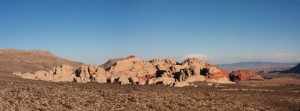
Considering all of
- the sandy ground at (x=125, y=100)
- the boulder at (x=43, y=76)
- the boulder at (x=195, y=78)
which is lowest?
the sandy ground at (x=125, y=100)

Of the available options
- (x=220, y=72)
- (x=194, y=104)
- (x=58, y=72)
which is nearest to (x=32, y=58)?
(x=58, y=72)

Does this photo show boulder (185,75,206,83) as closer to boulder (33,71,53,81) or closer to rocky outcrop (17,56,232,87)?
rocky outcrop (17,56,232,87)

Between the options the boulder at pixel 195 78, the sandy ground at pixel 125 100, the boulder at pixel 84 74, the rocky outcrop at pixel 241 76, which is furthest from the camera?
the rocky outcrop at pixel 241 76

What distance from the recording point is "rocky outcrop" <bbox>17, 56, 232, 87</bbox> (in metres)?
58.8

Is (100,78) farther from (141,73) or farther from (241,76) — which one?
(241,76)

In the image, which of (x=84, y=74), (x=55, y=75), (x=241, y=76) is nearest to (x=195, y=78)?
(x=241, y=76)

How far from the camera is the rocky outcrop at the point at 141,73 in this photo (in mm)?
58812

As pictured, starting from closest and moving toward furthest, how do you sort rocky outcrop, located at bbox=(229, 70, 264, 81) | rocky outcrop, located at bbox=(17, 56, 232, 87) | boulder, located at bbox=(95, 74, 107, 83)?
rocky outcrop, located at bbox=(17, 56, 232, 87) < boulder, located at bbox=(95, 74, 107, 83) < rocky outcrop, located at bbox=(229, 70, 264, 81)

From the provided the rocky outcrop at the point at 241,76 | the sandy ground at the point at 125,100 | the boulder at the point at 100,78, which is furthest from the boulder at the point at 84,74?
the rocky outcrop at the point at 241,76

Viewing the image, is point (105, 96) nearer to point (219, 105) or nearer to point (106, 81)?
point (219, 105)

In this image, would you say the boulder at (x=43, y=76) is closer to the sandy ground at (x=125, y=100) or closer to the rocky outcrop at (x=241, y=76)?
the sandy ground at (x=125, y=100)

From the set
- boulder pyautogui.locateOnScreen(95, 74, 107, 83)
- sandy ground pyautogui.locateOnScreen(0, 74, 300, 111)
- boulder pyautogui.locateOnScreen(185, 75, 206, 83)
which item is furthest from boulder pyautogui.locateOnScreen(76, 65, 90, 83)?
sandy ground pyautogui.locateOnScreen(0, 74, 300, 111)

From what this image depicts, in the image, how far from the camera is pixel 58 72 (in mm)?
62906

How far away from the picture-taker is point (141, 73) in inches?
2872
